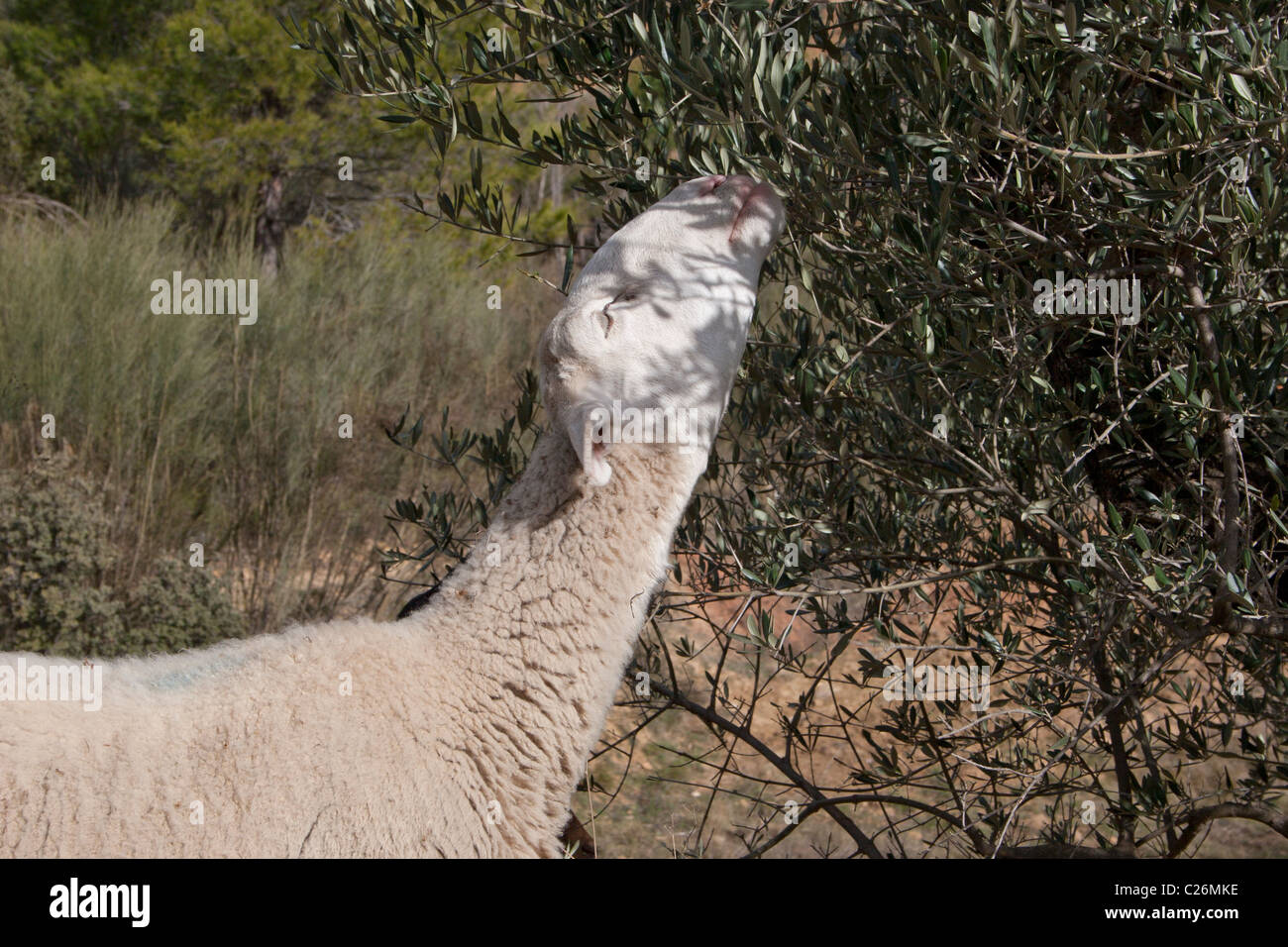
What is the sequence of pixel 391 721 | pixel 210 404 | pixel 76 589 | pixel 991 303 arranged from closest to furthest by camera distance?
1. pixel 391 721
2. pixel 991 303
3. pixel 76 589
4. pixel 210 404

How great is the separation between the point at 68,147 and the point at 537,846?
12.0 m

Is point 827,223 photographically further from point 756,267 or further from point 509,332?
point 509,332

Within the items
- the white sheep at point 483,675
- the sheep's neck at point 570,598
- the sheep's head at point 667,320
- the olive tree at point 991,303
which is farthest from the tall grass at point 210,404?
the sheep's head at point 667,320

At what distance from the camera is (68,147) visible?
1184 cm

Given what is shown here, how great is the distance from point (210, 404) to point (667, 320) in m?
5.74

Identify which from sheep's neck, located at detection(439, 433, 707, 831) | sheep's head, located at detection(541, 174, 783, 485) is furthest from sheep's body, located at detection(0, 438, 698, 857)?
sheep's head, located at detection(541, 174, 783, 485)

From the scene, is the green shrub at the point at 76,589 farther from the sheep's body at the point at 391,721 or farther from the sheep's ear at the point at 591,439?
the sheep's ear at the point at 591,439

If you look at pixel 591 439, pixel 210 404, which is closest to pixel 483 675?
pixel 591 439

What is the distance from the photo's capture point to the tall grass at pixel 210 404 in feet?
21.7

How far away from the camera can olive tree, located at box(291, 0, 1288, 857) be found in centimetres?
235

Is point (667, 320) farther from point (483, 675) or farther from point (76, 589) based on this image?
point (76, 589)

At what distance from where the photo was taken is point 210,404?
7.41 m
